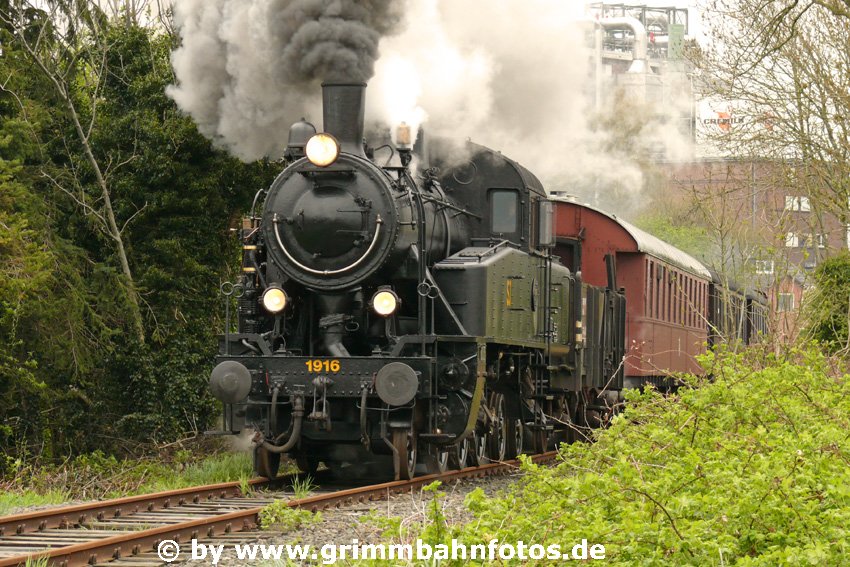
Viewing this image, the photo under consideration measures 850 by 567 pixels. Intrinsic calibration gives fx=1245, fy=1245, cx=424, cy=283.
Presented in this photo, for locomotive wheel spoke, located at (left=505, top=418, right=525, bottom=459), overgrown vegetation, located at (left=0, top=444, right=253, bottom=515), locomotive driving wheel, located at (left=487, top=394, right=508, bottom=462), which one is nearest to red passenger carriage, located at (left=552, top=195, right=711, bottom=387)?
locomotive wheel spoke, located at (left=505, top=418, right=525, bottom=459)

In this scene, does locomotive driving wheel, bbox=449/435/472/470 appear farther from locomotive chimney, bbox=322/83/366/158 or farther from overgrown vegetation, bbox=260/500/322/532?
overgrown vegetation, bbox=260/500/322/532

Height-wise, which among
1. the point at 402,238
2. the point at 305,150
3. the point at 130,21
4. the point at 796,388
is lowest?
the point at 796,388

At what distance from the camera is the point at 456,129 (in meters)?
13.9

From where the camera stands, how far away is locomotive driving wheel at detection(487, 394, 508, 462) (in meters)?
13.5

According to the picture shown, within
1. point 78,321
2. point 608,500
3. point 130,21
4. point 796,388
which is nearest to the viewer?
point 608,500

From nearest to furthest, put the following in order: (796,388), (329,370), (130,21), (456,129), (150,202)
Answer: (796,388) < (329,370) < (456,129) < (150,202) < (130,21)

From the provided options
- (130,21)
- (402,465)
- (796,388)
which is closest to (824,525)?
(796,388)

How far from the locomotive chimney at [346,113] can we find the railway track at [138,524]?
3200mm

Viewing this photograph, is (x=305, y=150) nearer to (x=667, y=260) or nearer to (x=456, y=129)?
(x=456, y=129)

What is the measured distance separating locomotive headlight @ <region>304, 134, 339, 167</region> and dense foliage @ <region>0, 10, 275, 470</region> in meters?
7.81

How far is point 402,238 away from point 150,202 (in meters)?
9.89

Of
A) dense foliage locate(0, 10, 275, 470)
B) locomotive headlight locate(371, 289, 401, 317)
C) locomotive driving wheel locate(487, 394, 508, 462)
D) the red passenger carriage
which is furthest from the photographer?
dense foliage locate(0, 10, 275, 470)

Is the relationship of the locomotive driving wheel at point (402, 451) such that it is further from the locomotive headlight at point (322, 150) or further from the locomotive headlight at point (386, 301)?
the locomotive headlight at point (322, 150)

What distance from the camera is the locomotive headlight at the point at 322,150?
11203 millimetres
